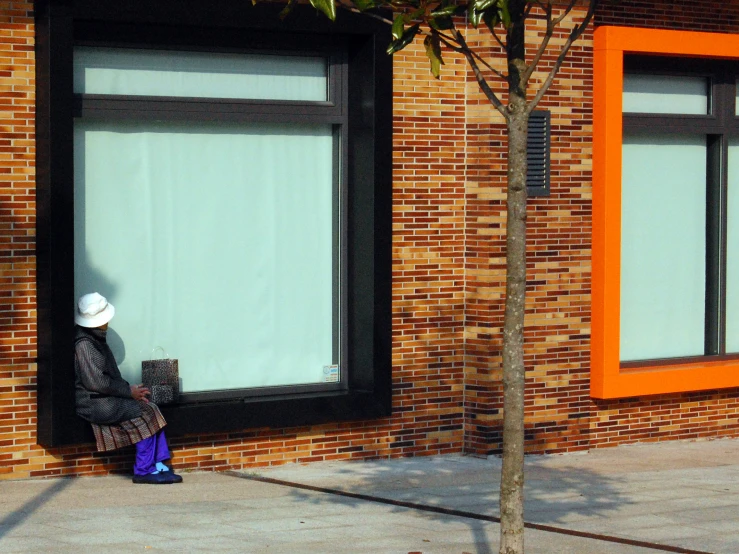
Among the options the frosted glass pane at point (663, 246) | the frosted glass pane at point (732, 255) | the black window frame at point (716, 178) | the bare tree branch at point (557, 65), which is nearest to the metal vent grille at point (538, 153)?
the frosted glass pane at point (663, 246)

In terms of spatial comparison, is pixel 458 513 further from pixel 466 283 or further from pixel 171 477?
pixel 466 283

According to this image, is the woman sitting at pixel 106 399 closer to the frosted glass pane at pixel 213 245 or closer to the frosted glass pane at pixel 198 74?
the frosted glass pane at pixel 213 245

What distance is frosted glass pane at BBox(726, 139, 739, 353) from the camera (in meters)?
13.5

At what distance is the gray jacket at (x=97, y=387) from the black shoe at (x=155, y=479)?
471 mm

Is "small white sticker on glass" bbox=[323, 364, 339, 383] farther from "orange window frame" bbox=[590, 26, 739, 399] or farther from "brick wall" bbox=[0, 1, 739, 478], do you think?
"orange window frame" bbox=[590, 26, 739, 399]

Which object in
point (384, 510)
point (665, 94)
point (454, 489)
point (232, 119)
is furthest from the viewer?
point (665, 94)

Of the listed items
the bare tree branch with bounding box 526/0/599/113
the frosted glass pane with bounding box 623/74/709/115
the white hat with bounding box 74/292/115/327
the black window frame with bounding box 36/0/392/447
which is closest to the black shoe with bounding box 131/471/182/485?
the black window frame with bounding box 36/0/392/447

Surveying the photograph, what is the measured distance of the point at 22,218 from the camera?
9.81 meters

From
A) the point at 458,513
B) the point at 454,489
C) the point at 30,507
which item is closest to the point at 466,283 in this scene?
the point at 454,489

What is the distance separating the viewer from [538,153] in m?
11.8

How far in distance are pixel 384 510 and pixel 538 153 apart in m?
3.99

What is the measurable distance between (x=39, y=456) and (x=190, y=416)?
1.18m

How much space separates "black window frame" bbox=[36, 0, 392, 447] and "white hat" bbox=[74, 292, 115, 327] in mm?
108

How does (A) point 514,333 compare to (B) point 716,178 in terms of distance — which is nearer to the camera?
(A) point 514,333
